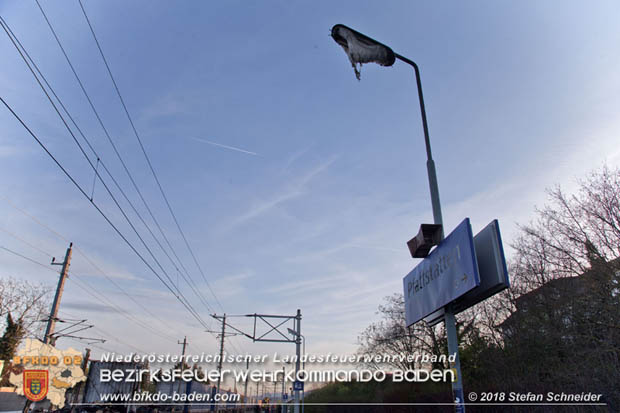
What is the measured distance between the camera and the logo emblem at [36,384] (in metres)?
15.7

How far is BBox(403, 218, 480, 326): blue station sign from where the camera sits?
14.5 feet

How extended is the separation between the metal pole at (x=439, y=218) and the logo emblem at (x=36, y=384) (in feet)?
58.3

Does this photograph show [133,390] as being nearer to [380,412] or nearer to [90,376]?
[90,376]

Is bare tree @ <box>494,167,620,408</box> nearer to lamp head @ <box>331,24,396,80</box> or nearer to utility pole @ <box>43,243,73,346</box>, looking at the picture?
lamp head @ <box>331,24,396,80</box>

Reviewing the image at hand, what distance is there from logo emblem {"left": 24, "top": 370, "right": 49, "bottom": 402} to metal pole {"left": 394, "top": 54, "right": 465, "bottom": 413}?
1777 centimetres

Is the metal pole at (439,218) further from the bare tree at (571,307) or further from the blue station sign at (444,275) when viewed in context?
the bare tree at (571,307)

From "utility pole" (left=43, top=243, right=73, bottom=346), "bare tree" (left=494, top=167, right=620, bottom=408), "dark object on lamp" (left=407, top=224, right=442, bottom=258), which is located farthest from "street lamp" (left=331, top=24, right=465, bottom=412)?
"utility pole" (left=43, top=243, right=73, bottom=346)

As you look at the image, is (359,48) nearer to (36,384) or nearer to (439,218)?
(439,218)

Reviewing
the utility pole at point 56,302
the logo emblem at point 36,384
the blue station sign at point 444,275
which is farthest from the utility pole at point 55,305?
the blue station sign at point 444,275

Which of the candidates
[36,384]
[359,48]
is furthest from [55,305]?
[359,48]

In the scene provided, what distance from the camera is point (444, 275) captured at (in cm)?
512

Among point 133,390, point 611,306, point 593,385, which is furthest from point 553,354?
point 133,390

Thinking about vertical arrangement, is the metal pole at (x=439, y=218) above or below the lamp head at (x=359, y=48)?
below

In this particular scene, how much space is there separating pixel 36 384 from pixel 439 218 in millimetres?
19280
